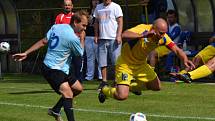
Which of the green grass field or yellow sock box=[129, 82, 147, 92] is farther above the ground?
yellow sock box=[129, 82, 147, 92]

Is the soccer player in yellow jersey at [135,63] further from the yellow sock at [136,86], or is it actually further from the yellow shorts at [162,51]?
the yellow shorts at [162,51]

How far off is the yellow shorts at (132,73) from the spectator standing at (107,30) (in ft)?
8.81

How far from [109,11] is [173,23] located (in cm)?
424

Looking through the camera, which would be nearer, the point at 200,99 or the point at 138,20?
the point at 200,99

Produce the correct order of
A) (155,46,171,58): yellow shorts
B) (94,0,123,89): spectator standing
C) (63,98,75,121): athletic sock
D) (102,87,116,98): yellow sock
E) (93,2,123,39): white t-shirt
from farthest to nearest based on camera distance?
(155,46,171,58): yellow shorts
(93,2,123,39): white t-shirt
(94,0,123,89): spectator standing
(102,87,116,98): yellow sock
(63,98,75,121): athletic sock

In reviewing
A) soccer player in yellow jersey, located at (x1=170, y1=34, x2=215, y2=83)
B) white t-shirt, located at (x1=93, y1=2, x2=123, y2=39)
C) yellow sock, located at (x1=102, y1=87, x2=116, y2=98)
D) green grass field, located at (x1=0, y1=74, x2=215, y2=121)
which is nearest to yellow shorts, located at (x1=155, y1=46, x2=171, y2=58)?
green grass field, located at (x1=0, y1=74, x2=215, y2=121)

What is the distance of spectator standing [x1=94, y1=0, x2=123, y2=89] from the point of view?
14281mm

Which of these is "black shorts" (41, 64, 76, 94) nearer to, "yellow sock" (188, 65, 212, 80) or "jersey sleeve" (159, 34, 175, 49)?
"jersey sleeve" (159, 34, 175, 49)

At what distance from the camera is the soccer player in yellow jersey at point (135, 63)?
10657mm

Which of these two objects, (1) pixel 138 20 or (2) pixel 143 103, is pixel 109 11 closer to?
(2) pixel 143 103

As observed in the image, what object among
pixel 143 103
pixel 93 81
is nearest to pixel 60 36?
pixel 143 103

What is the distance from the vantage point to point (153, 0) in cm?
1906

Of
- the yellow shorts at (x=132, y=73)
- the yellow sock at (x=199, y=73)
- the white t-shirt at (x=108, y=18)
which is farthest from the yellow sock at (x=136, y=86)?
the white t-shirt at (x=108, y=18)

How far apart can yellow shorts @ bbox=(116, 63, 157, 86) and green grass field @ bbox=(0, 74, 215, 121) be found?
0.54 meters
